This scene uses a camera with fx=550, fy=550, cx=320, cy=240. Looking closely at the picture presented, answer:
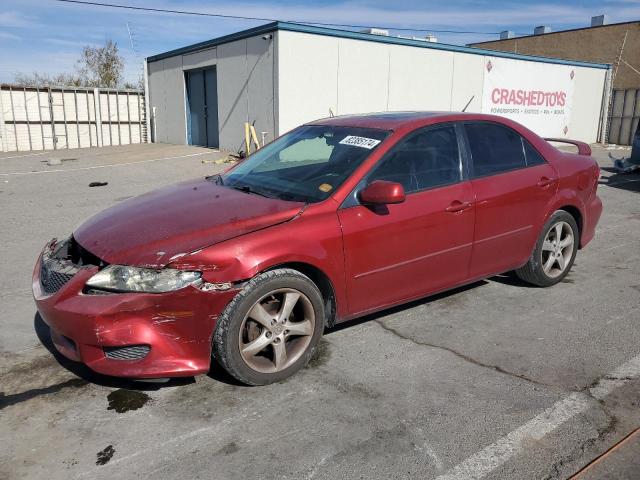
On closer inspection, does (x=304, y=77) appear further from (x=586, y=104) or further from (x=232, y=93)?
(x=586, y=104)

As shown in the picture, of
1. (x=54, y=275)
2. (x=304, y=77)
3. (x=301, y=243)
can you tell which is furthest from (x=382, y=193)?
(x=304, y=77)

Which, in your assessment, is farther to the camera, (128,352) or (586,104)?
(586,104)

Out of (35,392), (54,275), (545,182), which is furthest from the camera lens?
(545,182)

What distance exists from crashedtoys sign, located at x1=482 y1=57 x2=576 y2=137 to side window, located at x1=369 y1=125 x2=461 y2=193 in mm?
15814

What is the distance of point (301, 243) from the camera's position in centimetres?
335

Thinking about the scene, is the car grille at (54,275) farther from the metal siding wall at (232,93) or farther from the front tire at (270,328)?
the metal siding wall at (232,93)

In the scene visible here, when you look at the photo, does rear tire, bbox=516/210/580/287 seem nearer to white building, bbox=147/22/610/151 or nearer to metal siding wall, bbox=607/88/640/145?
white building, bbox=147/22/610/151

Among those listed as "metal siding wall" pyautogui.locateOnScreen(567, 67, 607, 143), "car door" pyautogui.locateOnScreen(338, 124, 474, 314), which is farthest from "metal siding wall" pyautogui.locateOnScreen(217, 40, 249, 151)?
"metal siding wall" pyautogui.locateOnScreen(567, 67, 607, 143)

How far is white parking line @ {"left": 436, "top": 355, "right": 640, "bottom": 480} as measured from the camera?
258 centimetres

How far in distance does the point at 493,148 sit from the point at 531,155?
1.65 ft

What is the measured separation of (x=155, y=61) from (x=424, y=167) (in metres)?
20.1

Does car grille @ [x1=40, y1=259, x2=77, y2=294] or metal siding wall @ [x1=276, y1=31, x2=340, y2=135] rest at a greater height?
metal siding wall @ [x1=276, y1=31, x2=340, y2=135]

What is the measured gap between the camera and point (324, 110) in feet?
50.0

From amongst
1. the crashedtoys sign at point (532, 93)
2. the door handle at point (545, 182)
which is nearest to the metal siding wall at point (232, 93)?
the crashedtoys sign at point (532, 93)
